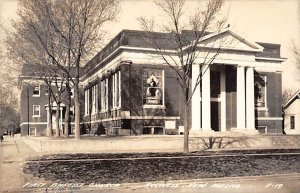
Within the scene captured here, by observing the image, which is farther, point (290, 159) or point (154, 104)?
point (154, 104)

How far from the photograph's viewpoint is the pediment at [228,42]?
36.4 metres

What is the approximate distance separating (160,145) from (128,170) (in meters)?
11.0

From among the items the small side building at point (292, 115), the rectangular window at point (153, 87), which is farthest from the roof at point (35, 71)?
the small side building at point (292, 115)

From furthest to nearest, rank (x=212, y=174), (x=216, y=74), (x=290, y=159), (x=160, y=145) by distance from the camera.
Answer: (x=216, y=74)
(x=160, y=145)
(x=290, y=159)
(x=212, y=174)

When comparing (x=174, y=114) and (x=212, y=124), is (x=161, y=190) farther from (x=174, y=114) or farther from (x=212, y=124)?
(x=212, y=124)

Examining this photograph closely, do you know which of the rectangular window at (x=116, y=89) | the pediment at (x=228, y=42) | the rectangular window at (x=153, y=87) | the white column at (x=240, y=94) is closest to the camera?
the pediment at (x=228, y=42)

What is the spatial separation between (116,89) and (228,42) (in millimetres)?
12064

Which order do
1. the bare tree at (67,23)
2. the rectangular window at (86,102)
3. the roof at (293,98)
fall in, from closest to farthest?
the bare tree at (67,23), the roof at (293,98), the rectangular window at (86,102)

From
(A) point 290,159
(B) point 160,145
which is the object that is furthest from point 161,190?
(B) point 160,145

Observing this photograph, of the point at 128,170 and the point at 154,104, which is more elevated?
the point at 154,104

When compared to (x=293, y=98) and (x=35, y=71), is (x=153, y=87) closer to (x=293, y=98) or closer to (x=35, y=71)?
(x=35, y=71)

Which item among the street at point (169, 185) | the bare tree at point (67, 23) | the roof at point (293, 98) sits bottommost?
the street at point (169, 185)

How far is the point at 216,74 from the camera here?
41.7 metres

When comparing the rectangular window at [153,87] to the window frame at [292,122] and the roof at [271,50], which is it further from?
the window frame at [292,122]
